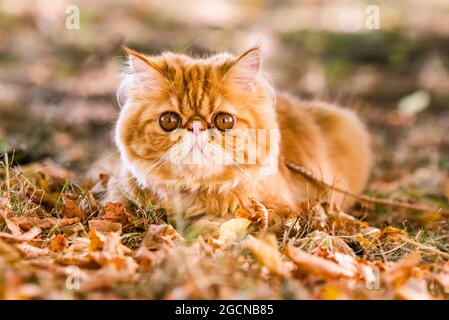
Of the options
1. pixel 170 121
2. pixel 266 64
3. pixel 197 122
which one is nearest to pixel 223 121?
pixel 197 122

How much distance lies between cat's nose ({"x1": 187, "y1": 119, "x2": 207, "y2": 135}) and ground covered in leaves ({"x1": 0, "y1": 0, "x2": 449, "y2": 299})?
1.58ft

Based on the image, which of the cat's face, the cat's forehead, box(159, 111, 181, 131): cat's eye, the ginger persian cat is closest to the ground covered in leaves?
the ginger persian cat

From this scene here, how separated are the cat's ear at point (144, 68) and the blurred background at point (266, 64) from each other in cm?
63

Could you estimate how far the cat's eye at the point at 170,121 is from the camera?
2.68m

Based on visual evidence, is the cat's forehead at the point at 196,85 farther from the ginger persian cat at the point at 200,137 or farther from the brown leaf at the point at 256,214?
the brown leaf at the point at 256,214

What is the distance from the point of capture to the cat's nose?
257cm

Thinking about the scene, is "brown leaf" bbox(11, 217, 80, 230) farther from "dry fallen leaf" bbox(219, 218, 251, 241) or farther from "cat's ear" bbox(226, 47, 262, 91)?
"cat's ear" bbox(226, 47, 262, 91)

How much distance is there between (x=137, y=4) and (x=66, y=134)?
567 centimetres

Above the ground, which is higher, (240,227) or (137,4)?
(137,4)

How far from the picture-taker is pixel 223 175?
2.71 meters

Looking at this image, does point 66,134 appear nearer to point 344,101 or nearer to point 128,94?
point 128,94

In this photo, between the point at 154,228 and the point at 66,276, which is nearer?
the point at 66,276

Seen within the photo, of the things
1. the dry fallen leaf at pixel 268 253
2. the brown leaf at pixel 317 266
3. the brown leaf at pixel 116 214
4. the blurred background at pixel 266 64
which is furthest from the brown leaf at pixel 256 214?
the blurred background at pixel 266 64
